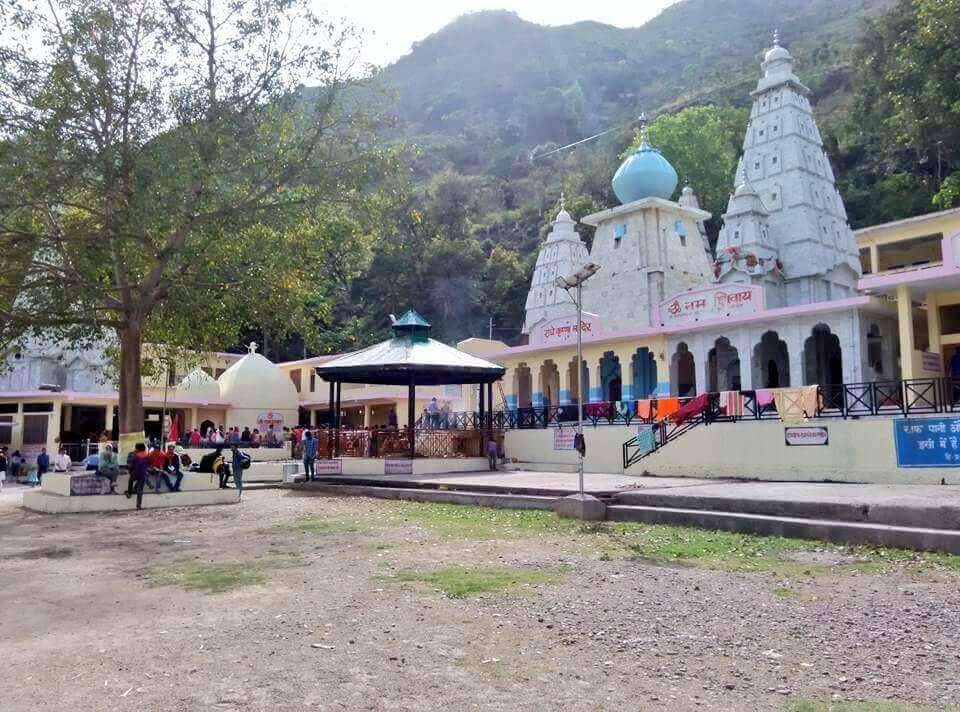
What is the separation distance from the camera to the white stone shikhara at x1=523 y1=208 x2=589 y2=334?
40.5 metres

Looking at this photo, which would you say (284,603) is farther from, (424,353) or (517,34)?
(517,34)

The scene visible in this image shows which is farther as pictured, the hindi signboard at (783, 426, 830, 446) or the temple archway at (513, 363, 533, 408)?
the temple archway at (513, 363, 533, 408)

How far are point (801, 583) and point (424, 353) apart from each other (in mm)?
15204

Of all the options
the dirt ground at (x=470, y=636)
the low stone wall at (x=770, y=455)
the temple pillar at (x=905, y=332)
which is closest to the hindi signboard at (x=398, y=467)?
the low stone wall at (x=770, y=455)

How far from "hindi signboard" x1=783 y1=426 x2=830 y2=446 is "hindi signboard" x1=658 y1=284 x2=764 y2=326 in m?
8.50

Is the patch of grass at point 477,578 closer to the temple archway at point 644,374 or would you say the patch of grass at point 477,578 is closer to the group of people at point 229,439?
the group of people at point 229,439

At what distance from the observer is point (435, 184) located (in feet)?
191

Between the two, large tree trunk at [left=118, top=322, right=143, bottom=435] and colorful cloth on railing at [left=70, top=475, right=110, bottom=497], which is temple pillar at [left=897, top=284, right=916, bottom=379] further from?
colorful cloth on railing at [left=70, top=475, right=110, bottom=497]

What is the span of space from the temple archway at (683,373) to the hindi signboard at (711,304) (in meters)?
1.02

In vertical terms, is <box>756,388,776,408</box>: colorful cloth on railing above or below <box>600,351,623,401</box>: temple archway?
below

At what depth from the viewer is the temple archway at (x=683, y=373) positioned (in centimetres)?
2584

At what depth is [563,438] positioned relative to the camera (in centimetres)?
2194

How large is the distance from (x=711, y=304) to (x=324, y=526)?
17.3 metres

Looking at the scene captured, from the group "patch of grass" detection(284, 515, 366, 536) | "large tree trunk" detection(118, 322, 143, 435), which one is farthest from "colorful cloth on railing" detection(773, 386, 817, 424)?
"large tree trunk" detection(118, 322, 143, 435)
